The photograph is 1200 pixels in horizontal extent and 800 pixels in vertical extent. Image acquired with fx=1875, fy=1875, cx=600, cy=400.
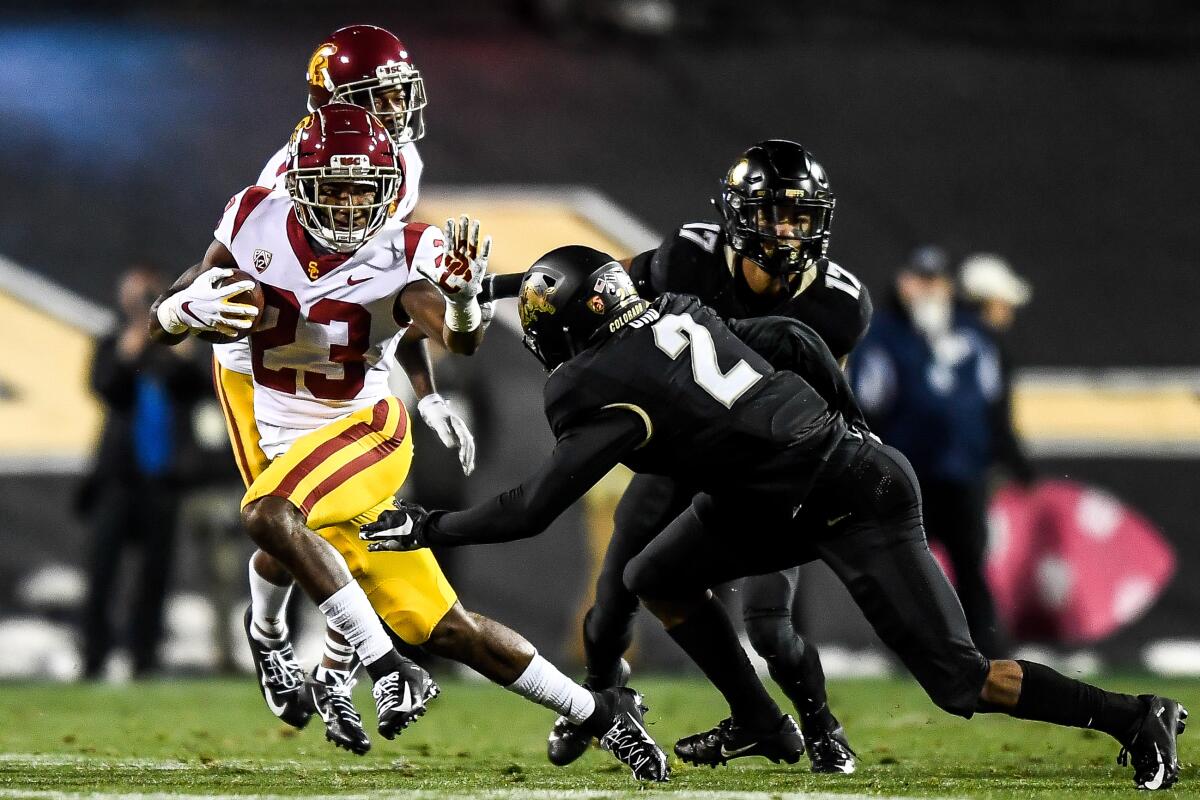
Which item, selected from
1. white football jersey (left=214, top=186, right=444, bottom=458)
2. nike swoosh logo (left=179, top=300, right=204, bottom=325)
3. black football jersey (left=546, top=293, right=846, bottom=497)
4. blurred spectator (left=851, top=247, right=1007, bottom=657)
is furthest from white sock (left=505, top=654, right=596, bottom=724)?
blurred spectator (left=851, top=247, right=1007, bottom=657)

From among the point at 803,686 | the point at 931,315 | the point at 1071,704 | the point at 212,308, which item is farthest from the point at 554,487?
the point at 931,315

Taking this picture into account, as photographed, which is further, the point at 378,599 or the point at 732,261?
the point at 732,261

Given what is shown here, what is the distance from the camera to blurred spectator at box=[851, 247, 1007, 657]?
28.8 feet

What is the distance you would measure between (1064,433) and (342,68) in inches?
204

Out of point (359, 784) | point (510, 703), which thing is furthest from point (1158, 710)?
point (510, 703)

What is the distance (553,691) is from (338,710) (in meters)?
0.80

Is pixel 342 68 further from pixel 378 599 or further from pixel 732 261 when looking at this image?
pixel 378 599

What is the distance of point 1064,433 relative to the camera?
9859mm

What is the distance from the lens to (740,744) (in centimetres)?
560

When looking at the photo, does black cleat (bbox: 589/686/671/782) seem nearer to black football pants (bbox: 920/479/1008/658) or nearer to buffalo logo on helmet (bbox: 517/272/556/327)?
buffalo logo on helmet (bbox: 517/272/556/327)

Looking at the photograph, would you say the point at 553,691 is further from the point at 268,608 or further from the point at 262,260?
the point at 262,260

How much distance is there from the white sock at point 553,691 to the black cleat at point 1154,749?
147 centimetres

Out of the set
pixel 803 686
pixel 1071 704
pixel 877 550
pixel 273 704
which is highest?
pixel 877 550

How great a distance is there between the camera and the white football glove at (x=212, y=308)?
5.13 m
